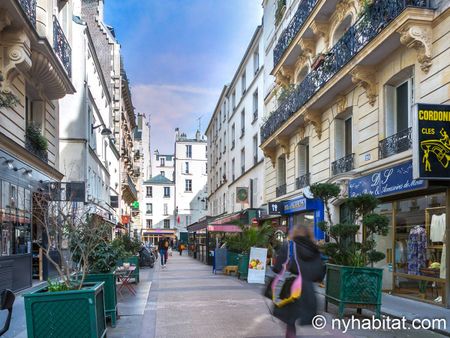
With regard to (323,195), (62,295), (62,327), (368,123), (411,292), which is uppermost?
(368,123)

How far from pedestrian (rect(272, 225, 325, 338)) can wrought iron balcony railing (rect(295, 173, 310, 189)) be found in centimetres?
1407

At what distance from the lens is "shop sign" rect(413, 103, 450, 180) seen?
1053 cm

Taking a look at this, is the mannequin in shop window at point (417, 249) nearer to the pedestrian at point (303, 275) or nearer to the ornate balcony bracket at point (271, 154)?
the pedestrian at point (303, 275)

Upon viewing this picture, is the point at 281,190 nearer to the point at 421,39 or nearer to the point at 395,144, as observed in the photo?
the point at 395,144

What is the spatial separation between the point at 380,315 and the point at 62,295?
6.33m

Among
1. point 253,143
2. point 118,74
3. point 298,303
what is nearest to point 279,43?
point 253,143

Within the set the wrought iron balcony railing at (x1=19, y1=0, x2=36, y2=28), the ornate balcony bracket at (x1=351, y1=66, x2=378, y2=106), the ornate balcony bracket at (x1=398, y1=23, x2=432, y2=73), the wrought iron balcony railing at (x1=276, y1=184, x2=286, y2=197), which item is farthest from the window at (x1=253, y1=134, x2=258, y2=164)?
the ornate balcony bracket at (x1=398, y1=23, x2=432, y2=73)

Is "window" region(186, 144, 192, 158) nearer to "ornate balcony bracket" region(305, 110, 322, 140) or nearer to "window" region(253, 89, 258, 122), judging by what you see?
"window" region(253, 89, 258, 122)

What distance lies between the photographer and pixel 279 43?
2362cm

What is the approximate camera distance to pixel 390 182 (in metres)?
12.8

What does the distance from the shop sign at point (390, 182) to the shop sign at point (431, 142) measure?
63cm

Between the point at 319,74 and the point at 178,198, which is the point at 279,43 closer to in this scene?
the point at 319,74

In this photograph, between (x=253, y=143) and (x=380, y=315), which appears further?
(x=253, y=143)

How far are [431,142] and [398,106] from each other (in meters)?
3.48
